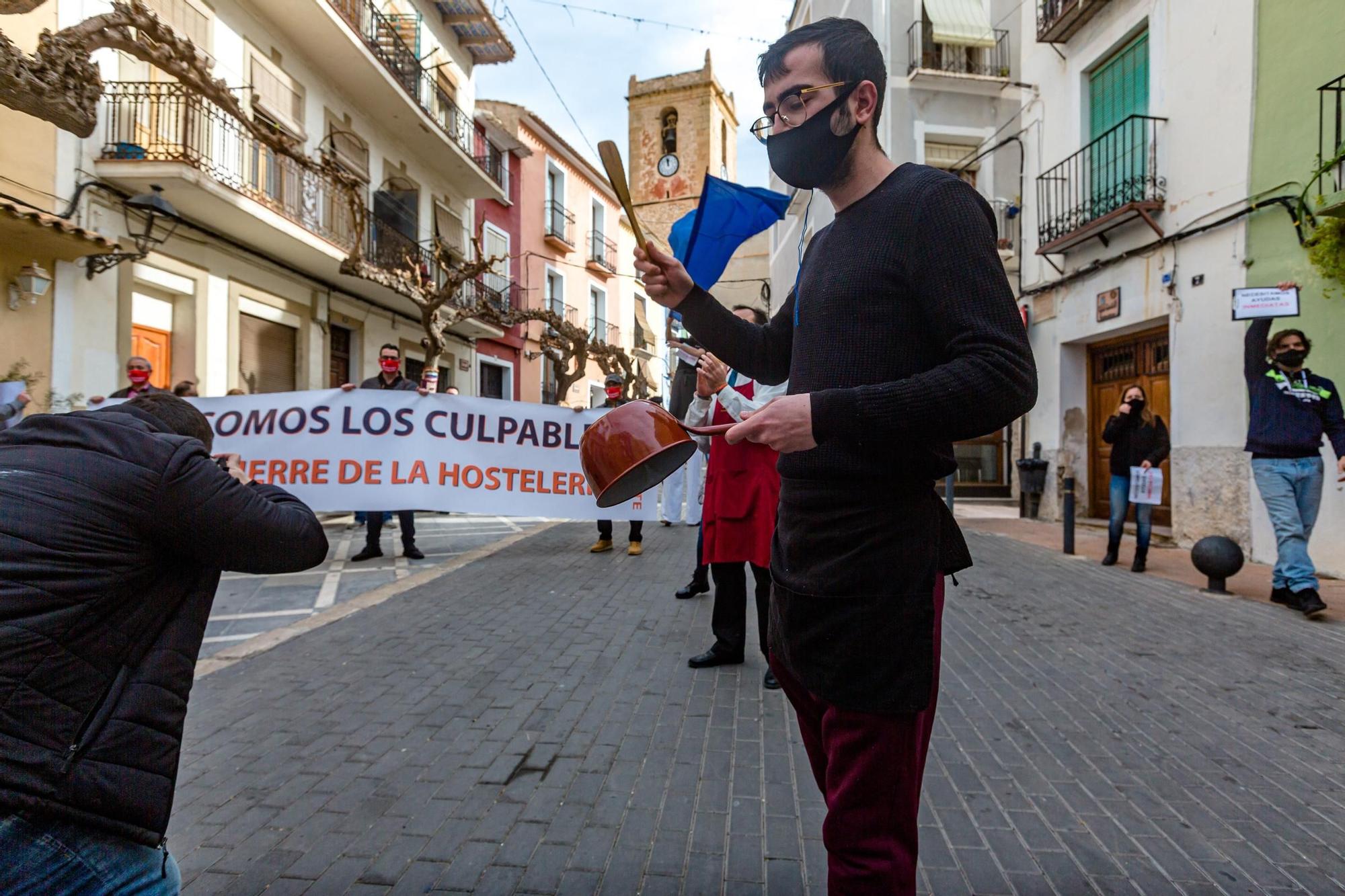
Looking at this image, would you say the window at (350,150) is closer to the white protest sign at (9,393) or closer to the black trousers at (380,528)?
the black trousers at (380,528)

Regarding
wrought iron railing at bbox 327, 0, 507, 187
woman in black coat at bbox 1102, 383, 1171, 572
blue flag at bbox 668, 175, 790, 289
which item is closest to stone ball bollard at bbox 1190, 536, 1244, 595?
woman in black coat at bbox 1102, 383, 1171, 572

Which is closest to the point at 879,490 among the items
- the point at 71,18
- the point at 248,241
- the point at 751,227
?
the point at 751,227

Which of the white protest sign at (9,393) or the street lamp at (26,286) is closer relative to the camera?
the white protest sign at (9,393)

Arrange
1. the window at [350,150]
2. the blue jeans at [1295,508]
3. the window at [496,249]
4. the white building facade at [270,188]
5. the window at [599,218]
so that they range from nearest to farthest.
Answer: the blue jeans at [1295,508], the white building facade at [270,188], the window at [350,150], the window at [496,249], the window at [599,218]

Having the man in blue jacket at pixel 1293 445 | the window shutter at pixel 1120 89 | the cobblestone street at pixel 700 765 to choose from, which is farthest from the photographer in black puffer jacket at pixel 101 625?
the window shutter at pixel 1120 89

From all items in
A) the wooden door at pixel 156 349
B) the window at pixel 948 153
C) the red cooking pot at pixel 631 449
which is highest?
the window at pixel 948 153

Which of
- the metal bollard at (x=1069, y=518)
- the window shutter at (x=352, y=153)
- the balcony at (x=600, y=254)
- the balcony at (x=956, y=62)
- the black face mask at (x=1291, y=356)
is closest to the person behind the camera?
the black face mask at (x=1291, y=356)

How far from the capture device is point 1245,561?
25.7 ft

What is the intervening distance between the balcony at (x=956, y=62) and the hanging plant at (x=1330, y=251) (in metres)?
10.7

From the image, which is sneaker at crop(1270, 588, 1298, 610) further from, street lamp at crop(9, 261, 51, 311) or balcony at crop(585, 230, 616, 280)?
balcony at crop(585, 230, 616, 280)

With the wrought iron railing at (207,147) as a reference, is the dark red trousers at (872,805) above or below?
below

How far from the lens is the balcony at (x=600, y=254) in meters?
30.2

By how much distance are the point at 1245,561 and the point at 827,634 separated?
8.78m

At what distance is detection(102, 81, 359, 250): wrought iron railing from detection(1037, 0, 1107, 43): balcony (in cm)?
1062
